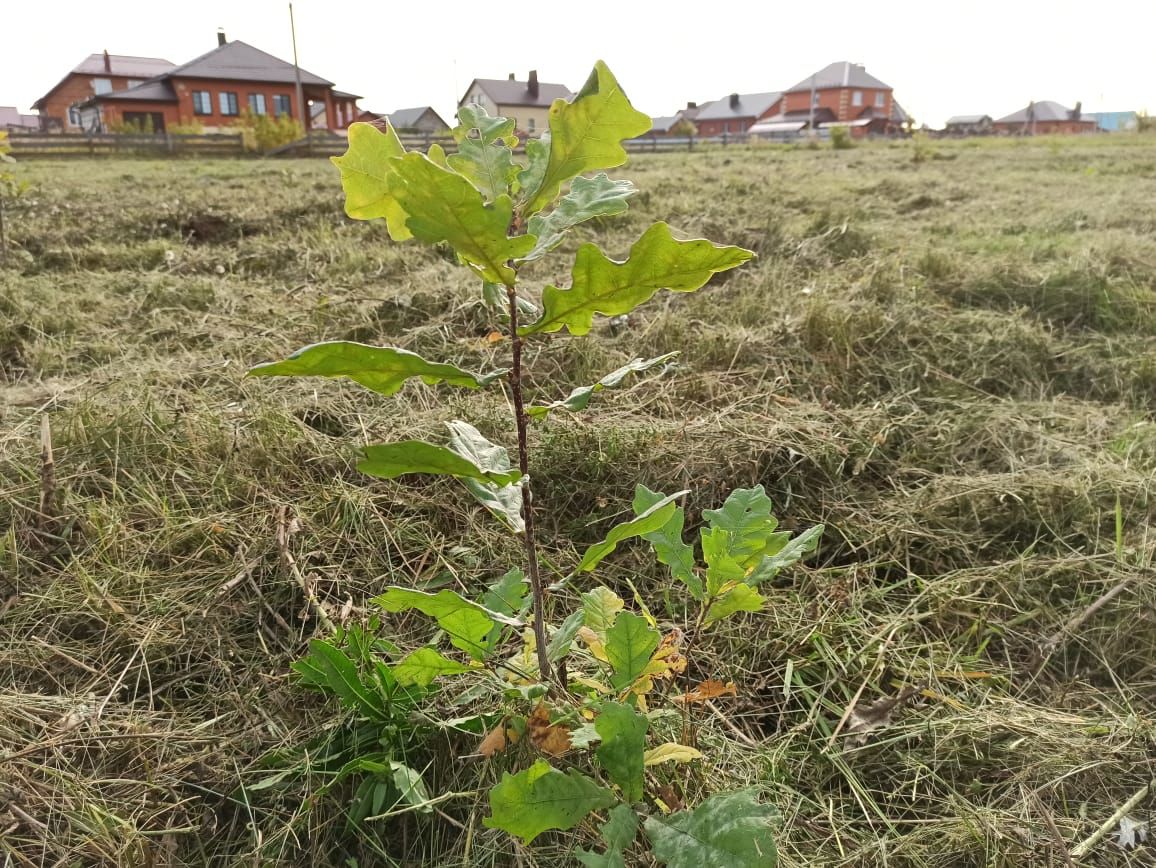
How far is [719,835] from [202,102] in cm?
4423

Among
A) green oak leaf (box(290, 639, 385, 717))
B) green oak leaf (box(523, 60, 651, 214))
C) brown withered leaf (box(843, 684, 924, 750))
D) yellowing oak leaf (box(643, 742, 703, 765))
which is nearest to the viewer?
green oak leaf (box(523, 60, 651, 214))

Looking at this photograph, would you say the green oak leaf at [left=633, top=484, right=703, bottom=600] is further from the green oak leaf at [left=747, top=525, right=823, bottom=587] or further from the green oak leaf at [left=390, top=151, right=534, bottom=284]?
the green oak leaf at [left=390, top=151, right=534, bottom=284]

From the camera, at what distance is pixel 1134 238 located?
184 inches

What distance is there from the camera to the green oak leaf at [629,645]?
1158mm

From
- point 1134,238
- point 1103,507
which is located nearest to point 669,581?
point 1103,507

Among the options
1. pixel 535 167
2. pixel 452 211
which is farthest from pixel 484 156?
pixel 452 211

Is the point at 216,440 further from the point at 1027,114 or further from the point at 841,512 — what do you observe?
the point at 1027,114

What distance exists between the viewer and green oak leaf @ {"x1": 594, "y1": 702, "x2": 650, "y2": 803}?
1.04m

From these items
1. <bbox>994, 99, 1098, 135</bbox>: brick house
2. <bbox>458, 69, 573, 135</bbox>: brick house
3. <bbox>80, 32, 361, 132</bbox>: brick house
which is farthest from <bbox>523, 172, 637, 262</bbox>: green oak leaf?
<bbox>994, 99, 1098, 135</bbox>: brick house

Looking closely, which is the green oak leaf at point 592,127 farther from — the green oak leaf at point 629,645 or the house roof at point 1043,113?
the house roof at point 1043,113

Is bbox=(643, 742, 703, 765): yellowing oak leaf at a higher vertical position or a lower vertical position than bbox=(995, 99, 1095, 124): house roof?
lower

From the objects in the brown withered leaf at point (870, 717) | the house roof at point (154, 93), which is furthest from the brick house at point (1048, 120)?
the brown withered leaf at point (870, 717)

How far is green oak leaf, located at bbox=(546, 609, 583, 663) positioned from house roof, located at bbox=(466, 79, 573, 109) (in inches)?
1935

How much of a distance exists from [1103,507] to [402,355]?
2134mm
